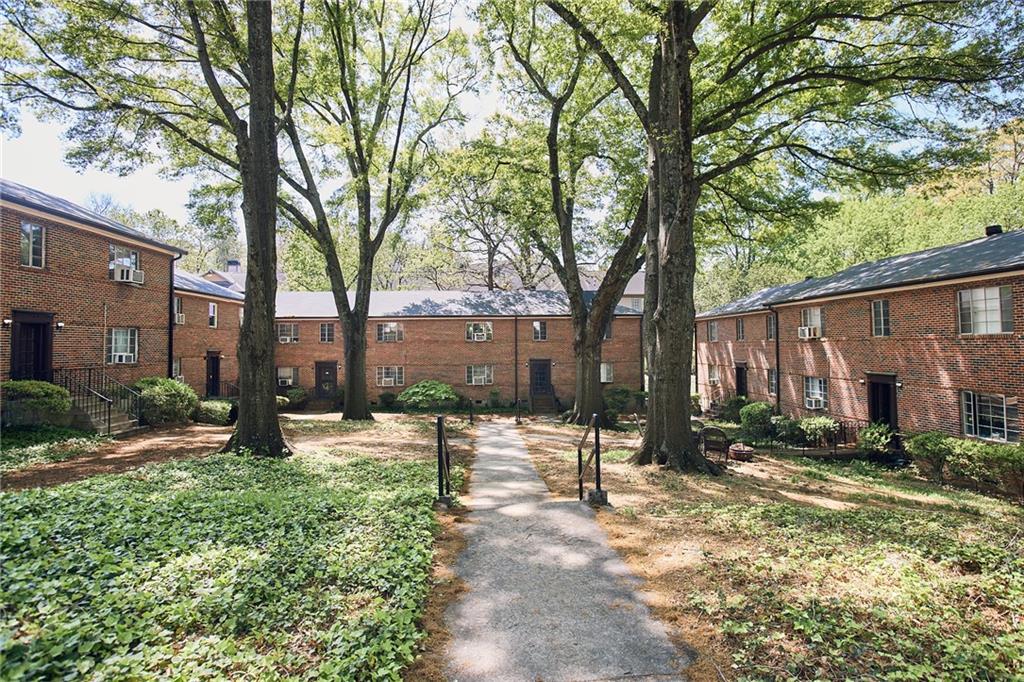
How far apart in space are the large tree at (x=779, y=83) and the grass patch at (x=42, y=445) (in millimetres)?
13958

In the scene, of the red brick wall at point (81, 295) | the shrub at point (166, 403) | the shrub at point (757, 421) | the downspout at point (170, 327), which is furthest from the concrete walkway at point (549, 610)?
the downspout at point (170, 327)

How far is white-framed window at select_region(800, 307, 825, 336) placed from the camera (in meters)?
21.2

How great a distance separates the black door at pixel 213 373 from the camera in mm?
26047

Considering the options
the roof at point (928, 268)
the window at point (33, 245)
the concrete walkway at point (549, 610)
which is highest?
the window at point (33, 245)

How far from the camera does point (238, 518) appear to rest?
642 cm

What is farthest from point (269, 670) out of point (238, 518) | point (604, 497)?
point (604, 497)

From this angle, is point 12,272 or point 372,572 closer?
point 372,572

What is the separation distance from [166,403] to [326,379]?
41.4 feet

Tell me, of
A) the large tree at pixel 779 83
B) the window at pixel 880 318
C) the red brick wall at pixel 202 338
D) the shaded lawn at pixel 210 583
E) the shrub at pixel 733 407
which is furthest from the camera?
the shrub at pixel 733 407

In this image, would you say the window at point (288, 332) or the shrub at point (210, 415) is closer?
the shrub at point (210, 415)

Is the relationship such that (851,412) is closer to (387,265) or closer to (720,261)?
(720,261)

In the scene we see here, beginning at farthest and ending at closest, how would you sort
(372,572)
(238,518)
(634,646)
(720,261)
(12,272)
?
(720,261) < (12,272) < (238,518) < (372,572) < (634,646)

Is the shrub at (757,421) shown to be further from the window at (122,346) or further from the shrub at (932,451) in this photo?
the window at (122,346)

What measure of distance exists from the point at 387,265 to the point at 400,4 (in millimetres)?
35162
